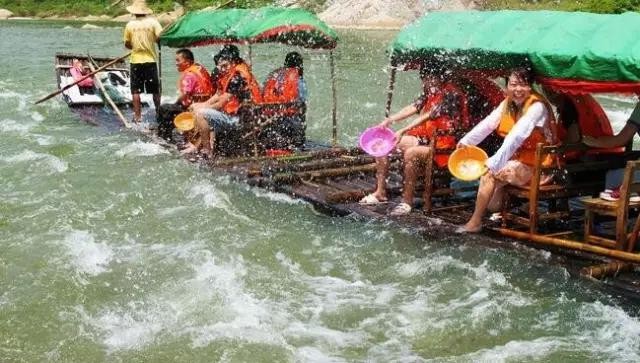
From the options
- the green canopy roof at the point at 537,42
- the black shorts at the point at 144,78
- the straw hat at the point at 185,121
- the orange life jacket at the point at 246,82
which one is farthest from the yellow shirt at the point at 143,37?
the green canopy roof at the point at 537,42

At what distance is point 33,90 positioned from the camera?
69.9 ft

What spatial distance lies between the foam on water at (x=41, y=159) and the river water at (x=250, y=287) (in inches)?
28.6

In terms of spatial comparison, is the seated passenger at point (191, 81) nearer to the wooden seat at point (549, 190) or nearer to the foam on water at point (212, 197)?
the foam on water at point (212, 197)

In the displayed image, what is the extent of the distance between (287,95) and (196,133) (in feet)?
5.44

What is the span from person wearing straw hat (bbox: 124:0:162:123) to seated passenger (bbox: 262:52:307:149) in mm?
2952

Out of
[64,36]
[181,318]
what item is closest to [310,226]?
[181,318]

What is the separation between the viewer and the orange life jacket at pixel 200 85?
40.4ft

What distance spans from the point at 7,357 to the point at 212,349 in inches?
63.0

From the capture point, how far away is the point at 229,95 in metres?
11.7

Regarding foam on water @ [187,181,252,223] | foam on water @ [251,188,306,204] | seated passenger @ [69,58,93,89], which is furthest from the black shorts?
foam on water @ [251,188,306,204]

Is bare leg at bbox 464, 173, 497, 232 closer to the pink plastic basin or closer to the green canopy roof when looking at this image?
the green canopy roof

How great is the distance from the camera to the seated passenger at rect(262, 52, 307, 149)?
11773 millimetres

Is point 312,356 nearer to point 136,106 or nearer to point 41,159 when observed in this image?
point 41,159

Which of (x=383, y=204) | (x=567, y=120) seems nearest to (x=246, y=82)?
Answer: (x=383, y=204)
